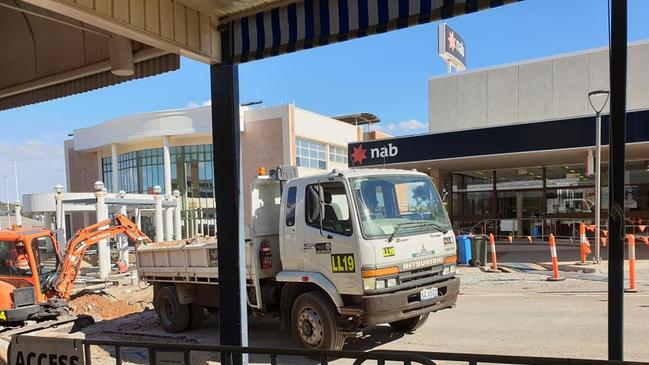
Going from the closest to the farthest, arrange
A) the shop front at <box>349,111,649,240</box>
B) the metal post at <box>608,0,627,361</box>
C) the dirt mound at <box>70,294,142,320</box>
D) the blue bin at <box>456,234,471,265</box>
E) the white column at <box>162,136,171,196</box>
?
the metal post at <box>608,0,627,361</box>
the dirt mound at <box>70,294,142,320</box>
the blue bin at <box>456,234,471,265</box>
the shop front at <box>349,111,649,240</box>
the white column at <box>162,136,171,196</box>

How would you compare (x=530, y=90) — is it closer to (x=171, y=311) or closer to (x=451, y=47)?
(x=451, y=47)

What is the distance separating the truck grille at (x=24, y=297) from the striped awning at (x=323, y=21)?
28.6 feet

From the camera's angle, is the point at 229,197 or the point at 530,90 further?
the point at 530,90

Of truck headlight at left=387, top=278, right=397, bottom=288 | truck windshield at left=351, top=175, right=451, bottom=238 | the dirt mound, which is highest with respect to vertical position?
truck windshield at left=351, top=175, right=451, bottom=238

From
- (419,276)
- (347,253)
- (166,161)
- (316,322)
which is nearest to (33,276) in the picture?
(316,322)

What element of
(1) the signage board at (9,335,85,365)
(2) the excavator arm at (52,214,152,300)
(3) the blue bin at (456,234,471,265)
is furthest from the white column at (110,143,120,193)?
(1) the signage board at (9,335,85,365)

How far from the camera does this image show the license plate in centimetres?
650

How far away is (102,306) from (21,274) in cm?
258

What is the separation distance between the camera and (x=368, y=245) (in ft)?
20.3

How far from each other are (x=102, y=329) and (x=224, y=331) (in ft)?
20.2

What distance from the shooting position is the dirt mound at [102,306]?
1233cm

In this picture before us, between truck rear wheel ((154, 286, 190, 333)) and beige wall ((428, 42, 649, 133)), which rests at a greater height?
beige wall ((428, 42, 649, 133))

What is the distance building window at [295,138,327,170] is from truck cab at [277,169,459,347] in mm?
27213

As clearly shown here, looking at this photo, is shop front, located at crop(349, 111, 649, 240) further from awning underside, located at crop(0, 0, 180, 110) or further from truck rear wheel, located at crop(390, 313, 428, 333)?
awning underside, located at crop(0, 0, 180, 110)
